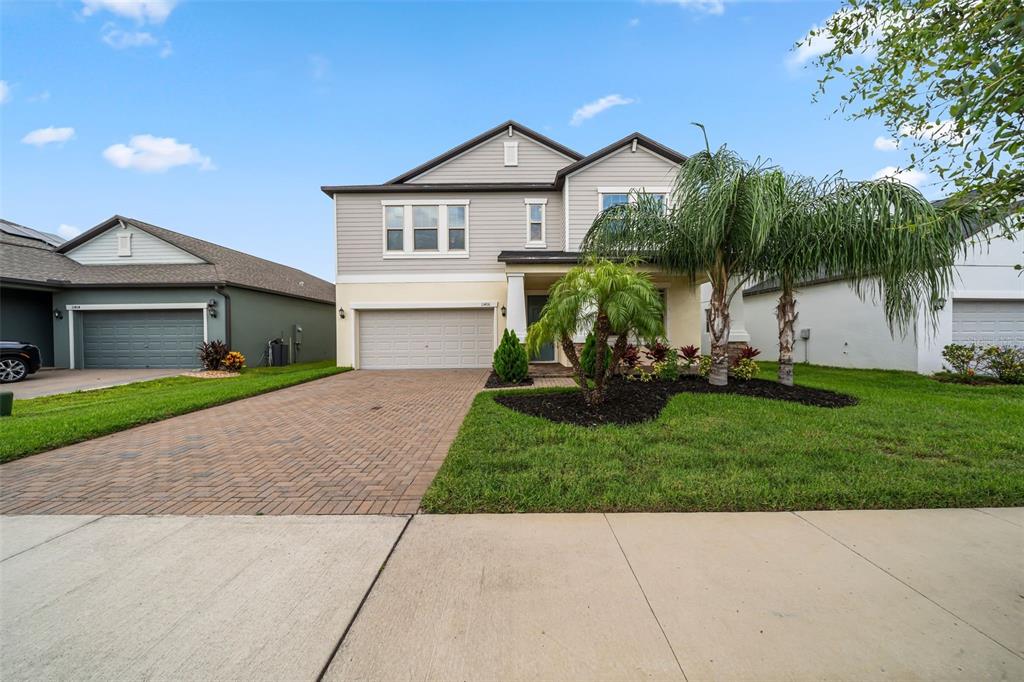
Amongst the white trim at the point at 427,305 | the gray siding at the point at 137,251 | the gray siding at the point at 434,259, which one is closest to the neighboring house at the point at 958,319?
the gray siding at the point at 434,259

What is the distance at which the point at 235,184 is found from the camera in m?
16.4

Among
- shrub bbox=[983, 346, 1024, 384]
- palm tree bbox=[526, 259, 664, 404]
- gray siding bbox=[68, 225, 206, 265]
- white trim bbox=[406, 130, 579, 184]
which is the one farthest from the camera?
white trim bbox=[406, 130, 579, 184]

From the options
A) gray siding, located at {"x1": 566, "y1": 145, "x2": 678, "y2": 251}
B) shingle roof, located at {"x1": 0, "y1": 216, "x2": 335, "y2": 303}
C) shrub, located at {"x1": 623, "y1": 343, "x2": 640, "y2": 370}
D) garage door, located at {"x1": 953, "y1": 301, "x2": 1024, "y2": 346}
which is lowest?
shrub, located at {"x1": 623, "y1": 343, "x2": 640, "y2": 370}

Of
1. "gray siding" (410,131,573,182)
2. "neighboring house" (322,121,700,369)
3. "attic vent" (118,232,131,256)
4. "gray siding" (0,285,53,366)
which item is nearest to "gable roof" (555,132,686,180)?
"neighboring house" (322,121,700,369)

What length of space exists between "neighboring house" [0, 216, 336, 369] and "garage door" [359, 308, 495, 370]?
5.17 metres

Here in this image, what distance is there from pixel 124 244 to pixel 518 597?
20.7 metres

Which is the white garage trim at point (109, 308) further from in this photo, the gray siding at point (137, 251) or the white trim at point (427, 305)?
the white trim at point (427, 305)

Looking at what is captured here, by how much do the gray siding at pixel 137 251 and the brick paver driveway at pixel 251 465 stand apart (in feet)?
39.4

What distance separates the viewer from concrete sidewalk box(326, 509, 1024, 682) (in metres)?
1.84

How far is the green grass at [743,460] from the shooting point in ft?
11.5

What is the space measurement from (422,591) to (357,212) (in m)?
14.0

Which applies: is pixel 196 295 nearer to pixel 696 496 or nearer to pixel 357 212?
pixel 357 212

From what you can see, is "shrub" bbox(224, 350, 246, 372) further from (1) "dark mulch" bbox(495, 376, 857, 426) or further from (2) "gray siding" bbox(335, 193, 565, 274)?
(1) "dark mulch" bbox(495, 376, 857, 426)

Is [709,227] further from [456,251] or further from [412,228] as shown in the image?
[412,228]
